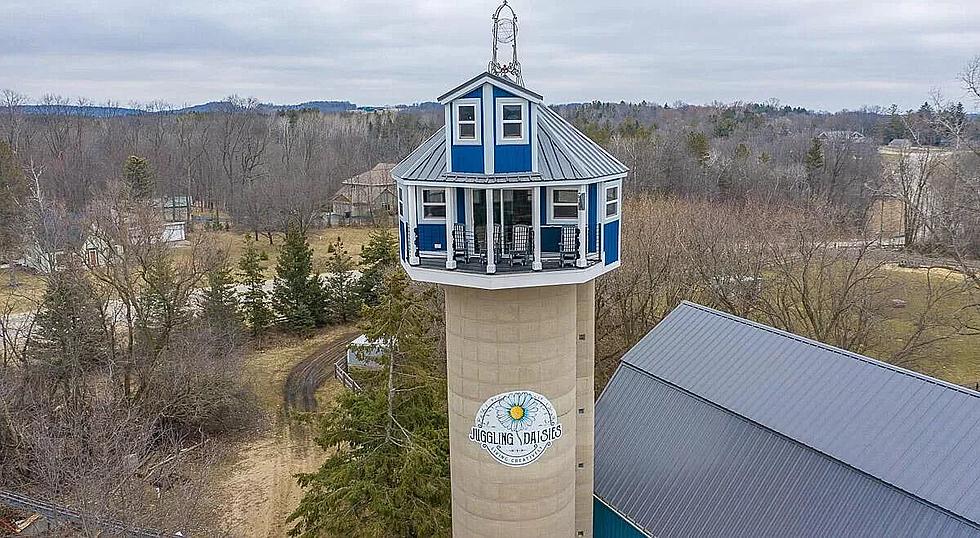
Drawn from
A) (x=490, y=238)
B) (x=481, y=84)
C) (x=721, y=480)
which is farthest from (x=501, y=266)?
(x=721, y=480)

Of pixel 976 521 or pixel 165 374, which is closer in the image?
pixel 976 521

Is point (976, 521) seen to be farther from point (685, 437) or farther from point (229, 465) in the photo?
point (229, 465)

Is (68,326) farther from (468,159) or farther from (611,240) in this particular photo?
(611,240)

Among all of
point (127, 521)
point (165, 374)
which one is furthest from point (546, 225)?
point (165, 374)

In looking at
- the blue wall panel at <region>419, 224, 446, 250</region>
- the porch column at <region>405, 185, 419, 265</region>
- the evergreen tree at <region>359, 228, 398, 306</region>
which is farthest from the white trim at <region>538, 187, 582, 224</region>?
the evergreen tree at <region>359, 228, 398, 306</region>

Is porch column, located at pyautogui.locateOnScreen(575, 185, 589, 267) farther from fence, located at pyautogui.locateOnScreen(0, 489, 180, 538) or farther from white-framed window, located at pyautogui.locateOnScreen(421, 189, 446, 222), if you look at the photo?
fence, located at pyautogui.locateOnScreen(0, 489, 180, 538)

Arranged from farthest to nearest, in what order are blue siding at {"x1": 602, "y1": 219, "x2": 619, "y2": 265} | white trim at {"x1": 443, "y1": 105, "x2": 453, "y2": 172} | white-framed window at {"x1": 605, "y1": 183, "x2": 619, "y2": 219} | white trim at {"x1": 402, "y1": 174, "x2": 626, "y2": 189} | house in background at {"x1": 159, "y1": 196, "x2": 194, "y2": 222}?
house in background at {"x1": 159, "y1": 196, "x2": 194, "y2": 222} < white-framed window at {"x1": 605, "y1": 183, "x2": 619, "y2": 219} < blue siding at {"x1": 602, "y1": 219, "x2": 619, "y2": 265} < white trim at {"x1": 443, "y1": 105, "x2": 453, "y2": 172} < white trim at {"x1": 402, "y1": 174, "x2": 626, "y2": 189}
